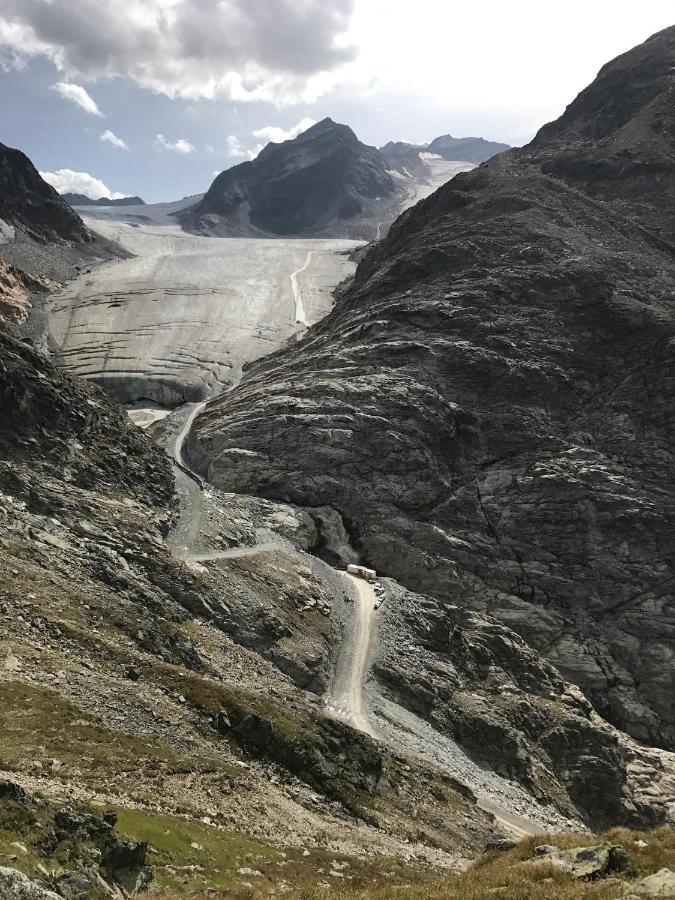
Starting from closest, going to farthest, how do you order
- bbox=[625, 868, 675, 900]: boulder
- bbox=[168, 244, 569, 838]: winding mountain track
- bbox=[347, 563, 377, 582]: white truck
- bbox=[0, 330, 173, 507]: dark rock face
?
bbox=[625, 868, 675, 900]: boulder
bbox=[168, 244, 569, 838]: winding mountain track
bbox=[0, 330, 173, 507]: dark rock face
bbox=[347, 563, 377, 582]: white truck

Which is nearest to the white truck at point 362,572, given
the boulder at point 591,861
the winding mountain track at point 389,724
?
the winding mountain track at point 389,724

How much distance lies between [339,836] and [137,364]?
111m

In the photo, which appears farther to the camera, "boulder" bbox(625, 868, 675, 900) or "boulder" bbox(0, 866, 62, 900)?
"boulder" bbox(625, 868, 675, 900)

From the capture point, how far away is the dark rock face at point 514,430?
6028 cm

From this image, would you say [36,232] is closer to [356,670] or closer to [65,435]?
[65,435]

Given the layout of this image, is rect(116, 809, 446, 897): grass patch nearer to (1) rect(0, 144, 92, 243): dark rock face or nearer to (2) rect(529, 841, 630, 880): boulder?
(2) rect(529, 841, 630, 880): boulder

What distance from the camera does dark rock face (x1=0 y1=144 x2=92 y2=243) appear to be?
181 m

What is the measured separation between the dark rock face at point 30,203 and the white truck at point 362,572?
173 metres

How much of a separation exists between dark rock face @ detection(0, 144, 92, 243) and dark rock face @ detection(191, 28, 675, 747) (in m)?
120

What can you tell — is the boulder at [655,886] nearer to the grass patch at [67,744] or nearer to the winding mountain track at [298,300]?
the grass patch at [67,744]

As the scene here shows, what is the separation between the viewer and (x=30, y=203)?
609 feet

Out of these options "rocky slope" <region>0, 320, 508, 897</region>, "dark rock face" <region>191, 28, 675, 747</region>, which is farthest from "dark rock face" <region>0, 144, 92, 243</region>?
"rocky slope" <region>0, 320, 508, 897</region>

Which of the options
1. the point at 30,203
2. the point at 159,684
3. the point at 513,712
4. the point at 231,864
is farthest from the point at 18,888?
the point at 30,203

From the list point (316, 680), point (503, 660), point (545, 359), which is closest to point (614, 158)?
point (545, 359)
